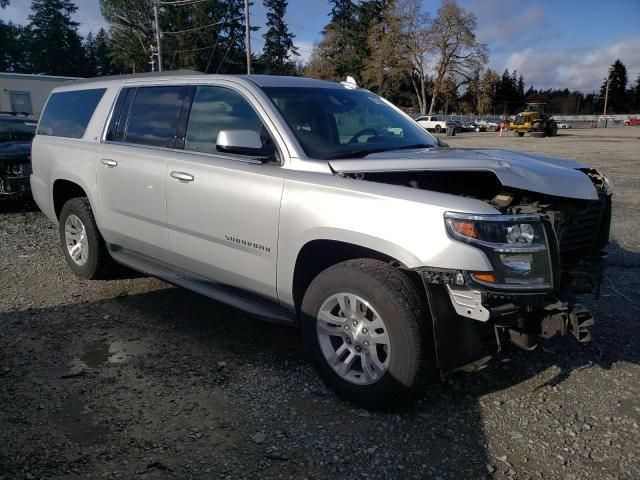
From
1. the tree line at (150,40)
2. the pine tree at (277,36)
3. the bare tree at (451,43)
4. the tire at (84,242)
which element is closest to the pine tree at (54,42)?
the tree line at (150,40)

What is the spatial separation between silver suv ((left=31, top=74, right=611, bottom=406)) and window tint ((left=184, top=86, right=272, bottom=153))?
0.04 feet

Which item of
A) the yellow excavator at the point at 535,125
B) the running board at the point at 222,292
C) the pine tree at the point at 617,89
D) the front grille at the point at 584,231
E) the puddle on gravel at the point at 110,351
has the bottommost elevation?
the puddle on gravel at the point at 110,351

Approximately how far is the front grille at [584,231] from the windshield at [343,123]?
1325 millimetres

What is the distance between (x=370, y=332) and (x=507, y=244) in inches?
35.7

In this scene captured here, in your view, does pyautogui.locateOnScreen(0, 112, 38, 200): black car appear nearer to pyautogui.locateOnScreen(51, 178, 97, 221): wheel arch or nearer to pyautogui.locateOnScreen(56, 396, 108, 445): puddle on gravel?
pyautogui.locateOnScreen(51, 178, 97, 221): wheel arch

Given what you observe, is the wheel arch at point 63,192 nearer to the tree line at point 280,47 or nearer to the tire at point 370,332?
the tire at point 370,332

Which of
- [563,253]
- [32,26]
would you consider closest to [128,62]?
[32,26]

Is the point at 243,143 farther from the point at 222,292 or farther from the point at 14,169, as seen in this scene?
the point at 14,169

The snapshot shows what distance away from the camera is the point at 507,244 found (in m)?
2.67

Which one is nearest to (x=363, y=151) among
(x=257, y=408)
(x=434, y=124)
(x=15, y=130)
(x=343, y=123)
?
(x=343, y=123)

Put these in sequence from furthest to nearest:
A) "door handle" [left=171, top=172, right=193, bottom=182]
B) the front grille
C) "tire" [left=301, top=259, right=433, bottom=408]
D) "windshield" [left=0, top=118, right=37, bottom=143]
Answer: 1. "windshield" [left=0, top=118, right=37, bottom=143]
2. "door handle" [left=171, top=172, right=193, bottom=182]
3. the front grille
4. "tire" [left=301, top=259, right=433, bottom=408]

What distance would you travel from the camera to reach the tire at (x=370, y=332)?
2854 millimetres

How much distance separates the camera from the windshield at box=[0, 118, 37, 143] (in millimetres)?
9430

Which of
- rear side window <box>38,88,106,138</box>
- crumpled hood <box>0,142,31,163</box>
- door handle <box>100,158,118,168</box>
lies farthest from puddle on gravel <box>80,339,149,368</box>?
crumpled hood <box>0,142,31,163</box>
